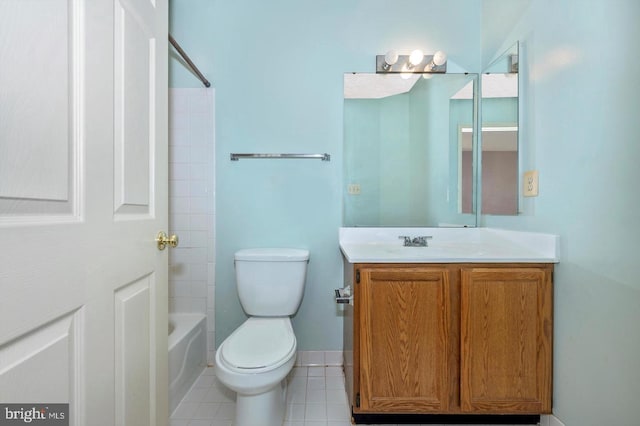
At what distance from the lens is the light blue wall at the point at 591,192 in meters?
0.94

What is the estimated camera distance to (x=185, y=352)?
158cm

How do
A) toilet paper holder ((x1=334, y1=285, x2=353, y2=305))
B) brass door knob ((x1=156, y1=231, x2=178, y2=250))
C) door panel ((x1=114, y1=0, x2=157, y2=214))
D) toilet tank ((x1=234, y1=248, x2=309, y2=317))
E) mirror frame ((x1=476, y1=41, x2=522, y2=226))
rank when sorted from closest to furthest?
door panel ((x1=114, y1=0, x2=157, y2=214)) → brass door knob ((x1=156, y1=231, x2=178, y2=250)) → toilet paper holder ((x1=334, y1=285, x2=353, y2=305)) → mirror frame ((x1=476, y1=41, x2=522, y2=226)) → toilet tank ((x1=234, y1=248, x2=309, y2=317))

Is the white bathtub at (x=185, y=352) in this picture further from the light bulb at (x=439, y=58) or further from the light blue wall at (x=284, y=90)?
the light bulb at (x=439, y=58)

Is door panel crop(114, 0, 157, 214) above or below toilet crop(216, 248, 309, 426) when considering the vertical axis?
above

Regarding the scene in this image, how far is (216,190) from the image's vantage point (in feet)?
5.97

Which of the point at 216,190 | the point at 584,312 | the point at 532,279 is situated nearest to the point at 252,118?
the point at 216,190

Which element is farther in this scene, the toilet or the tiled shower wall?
the tiled shower wall

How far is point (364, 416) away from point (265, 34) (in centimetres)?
219

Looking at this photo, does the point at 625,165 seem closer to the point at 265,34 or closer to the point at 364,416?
the point at 364,416

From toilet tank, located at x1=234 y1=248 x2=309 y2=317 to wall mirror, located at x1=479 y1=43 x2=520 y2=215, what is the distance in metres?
1.17

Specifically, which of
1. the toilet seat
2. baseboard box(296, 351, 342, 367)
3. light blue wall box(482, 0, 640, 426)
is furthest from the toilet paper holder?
light blue wall box(482, 0, 640, 426)

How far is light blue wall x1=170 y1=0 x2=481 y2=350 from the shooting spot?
5.90 ft

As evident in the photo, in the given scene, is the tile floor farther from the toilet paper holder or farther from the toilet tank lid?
the toilet tank lid

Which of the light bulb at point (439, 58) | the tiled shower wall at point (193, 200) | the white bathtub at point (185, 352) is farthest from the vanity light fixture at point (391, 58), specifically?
the white bathtub at point (185, 352)
